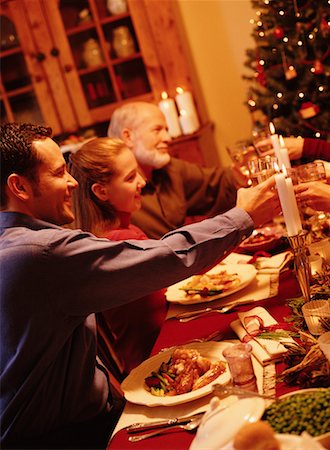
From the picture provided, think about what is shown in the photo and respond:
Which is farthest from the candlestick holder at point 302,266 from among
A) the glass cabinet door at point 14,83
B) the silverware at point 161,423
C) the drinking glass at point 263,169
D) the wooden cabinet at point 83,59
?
the glass cabinet door at point 14,83

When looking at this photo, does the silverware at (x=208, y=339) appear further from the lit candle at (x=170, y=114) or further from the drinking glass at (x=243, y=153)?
the lit candle at (x=170, y=114)

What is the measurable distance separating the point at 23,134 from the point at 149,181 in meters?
1.77

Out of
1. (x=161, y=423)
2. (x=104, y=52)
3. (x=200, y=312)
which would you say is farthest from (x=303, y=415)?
(x=104, y=52)

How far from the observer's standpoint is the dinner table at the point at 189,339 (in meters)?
1.21

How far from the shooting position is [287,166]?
200 cm

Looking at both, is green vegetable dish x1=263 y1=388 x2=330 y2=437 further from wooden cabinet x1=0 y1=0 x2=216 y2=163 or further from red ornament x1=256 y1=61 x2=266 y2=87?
wooden cabinet x1=0 y1=0 x2=216 y2=163

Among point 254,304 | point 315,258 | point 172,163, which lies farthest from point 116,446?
point 172,163

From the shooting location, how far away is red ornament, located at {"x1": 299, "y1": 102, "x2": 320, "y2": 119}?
398 cm

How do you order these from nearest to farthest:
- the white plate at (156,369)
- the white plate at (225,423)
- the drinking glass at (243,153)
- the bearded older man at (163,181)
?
the white plate at (225,423), the white plate at (156,369), the drinking glass at (243,153), the bearded older man at (163,181)

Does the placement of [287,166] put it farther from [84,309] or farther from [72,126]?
[72,126]

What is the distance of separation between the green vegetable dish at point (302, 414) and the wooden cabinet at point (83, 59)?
3.94 meters

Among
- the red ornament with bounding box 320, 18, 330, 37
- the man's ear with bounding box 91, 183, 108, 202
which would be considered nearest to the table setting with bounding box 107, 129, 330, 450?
the man's ear with bounding box 91, 183, 108, 202

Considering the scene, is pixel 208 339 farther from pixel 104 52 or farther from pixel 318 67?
pixel 104 52

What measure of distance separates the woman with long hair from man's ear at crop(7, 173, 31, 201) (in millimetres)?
597
